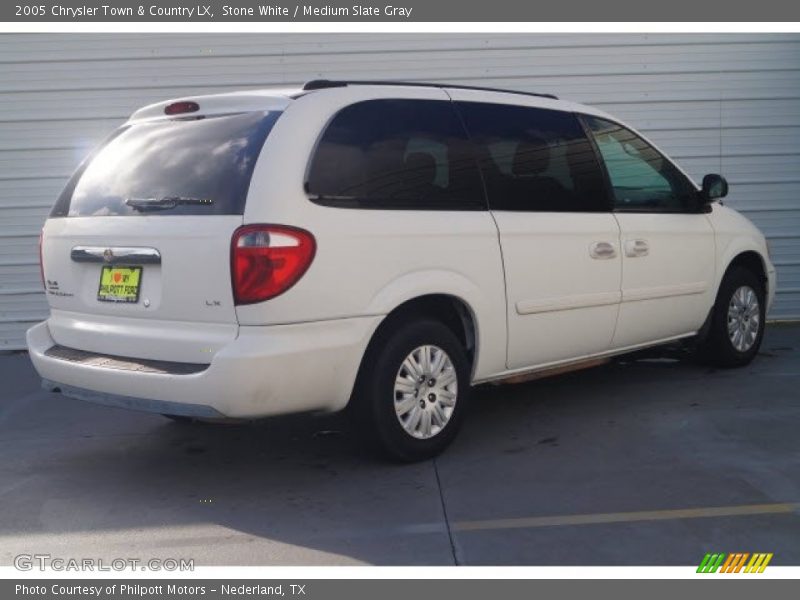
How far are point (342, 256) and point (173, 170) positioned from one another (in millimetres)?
934

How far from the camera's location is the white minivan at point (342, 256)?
13.3ft

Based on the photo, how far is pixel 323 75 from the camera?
8273 mm

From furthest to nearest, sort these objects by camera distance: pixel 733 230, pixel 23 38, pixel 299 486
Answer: pixel 23 38 → pixel 733 230 → pixel 299 486

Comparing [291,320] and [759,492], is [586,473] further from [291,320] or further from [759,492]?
[291,320]

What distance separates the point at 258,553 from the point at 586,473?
5.68 feet

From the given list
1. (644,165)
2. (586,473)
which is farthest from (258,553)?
(644,165)

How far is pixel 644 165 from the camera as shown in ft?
19.8

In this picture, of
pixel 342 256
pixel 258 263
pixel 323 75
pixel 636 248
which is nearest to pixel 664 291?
pixel 636 248

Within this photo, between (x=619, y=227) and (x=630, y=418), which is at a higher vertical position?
(x=619, y=227)

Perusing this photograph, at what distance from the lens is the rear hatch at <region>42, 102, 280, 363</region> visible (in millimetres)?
4094

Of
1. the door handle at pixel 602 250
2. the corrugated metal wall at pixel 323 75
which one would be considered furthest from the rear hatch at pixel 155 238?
the corrugated metal wall at pixel 323 75

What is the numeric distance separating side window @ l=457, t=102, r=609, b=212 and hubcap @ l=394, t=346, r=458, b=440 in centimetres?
91

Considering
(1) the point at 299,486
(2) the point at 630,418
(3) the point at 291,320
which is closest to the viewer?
(3) the point at 291,320

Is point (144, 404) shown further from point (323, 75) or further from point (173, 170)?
point (323, 75)
